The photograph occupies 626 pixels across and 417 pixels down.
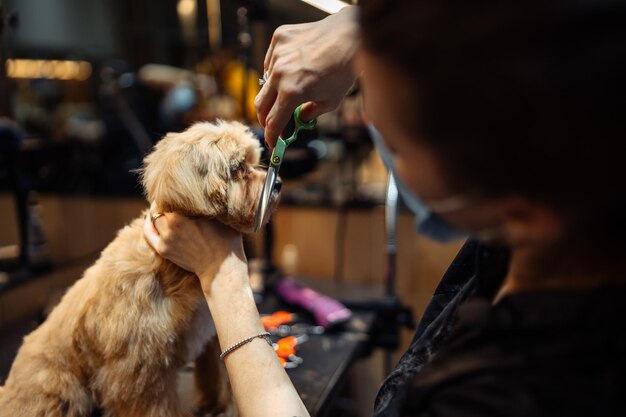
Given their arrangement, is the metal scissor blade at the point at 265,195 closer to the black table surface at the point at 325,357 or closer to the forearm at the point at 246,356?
the forearm at the point at 246,356

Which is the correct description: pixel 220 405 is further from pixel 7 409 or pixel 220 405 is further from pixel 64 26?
pixel 64 26

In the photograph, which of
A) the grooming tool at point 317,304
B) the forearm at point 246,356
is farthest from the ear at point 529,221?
the grooming tool at point 317,304

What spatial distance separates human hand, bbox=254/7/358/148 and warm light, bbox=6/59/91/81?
A: 3772 millimetres

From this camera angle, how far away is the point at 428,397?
1.78ft

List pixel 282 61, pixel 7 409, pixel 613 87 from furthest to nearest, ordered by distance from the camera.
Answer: pixel 7 409, pixel 282 61, pixel 613 87

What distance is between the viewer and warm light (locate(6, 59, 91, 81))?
408 centimetres

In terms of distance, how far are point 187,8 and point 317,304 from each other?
7.63 ft

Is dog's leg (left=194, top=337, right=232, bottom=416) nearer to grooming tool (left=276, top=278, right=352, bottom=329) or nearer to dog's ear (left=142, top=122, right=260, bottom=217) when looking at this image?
dog's ear (left=142, top=122, right=260, bottom=217)

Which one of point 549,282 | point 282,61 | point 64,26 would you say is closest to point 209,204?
point 282,61

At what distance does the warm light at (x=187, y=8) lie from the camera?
9.87 ft

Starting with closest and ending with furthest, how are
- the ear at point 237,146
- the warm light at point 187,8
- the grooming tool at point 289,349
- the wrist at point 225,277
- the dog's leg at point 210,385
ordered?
the wrist at point 225,277 < the ear at point 237,146 < the dog's leg at point 210,385 < the grooming tool at point 289,349 < the warm light at point 187,8

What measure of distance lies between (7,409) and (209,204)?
1.68 ft

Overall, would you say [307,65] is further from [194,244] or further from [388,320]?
[388,320]

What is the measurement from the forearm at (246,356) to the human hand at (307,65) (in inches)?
9.6
